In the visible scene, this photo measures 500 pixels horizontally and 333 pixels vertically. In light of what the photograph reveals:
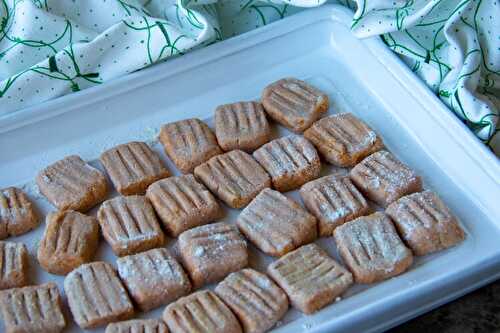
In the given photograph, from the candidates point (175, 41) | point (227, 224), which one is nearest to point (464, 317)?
point (227, 224)

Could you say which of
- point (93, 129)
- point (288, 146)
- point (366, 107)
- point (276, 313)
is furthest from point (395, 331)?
point (93, 129)

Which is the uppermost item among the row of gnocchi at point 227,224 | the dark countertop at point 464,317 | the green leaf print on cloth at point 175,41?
the green leaf print on cloth at point 175,41

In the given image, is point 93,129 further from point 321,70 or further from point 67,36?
point 321,70

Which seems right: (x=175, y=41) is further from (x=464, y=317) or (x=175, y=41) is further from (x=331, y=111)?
(x=464, y=317)

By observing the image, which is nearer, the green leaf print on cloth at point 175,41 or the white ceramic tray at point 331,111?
the white ceramic tray at point 331,111

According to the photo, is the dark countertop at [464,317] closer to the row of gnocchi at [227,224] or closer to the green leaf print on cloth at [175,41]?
the row of gnocchi at [227,224]

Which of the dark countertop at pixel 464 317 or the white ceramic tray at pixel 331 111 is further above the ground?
the white ceramic tray at pixel 331 111

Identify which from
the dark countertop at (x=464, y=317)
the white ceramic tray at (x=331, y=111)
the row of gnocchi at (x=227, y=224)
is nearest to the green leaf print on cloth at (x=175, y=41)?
the white ceramic tray at (x=331, y=111)
